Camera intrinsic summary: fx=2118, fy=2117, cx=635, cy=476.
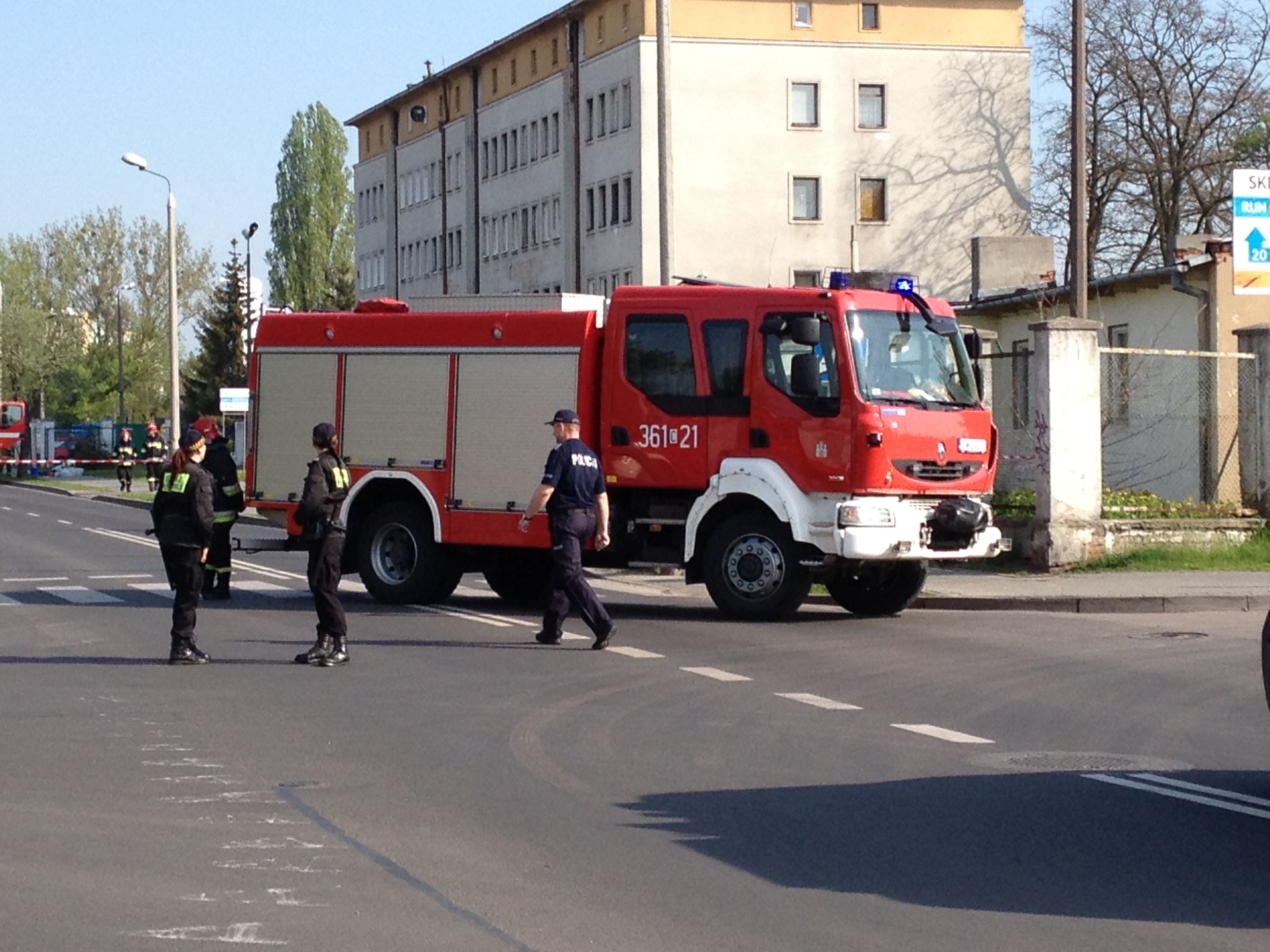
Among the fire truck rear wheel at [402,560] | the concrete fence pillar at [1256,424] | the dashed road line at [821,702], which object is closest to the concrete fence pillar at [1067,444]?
the concrete fence pillar at [1256,424]

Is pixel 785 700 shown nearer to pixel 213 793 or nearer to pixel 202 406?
pixel 213 793

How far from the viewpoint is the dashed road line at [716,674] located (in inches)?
552

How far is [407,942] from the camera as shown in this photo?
259 inches

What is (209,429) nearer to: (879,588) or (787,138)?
(879,588)

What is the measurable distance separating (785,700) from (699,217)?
6106 cm

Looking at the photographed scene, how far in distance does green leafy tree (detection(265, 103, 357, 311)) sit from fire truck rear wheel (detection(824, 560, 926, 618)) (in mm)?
94394

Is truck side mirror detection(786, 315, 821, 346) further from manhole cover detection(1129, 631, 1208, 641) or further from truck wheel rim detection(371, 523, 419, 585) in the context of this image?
truck wheel rim detection(371, 523, 419, 585)

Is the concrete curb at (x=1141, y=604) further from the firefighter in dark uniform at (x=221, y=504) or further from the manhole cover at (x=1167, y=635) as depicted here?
the firefighter in dark uniform at (x=221, y=504)

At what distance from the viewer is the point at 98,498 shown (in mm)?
58125

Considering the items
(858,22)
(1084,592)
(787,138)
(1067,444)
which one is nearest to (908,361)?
(1084,592)

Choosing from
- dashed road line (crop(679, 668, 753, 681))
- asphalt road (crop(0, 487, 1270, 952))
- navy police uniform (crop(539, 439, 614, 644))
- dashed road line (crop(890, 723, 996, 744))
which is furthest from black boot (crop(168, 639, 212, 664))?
dashed road line (crop(890, 723, 996, 744))

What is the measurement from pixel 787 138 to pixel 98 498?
93.9 feet

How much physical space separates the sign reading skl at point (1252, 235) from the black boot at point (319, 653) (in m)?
11.5

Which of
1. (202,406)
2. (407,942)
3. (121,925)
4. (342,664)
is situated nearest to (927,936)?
(407,942)
